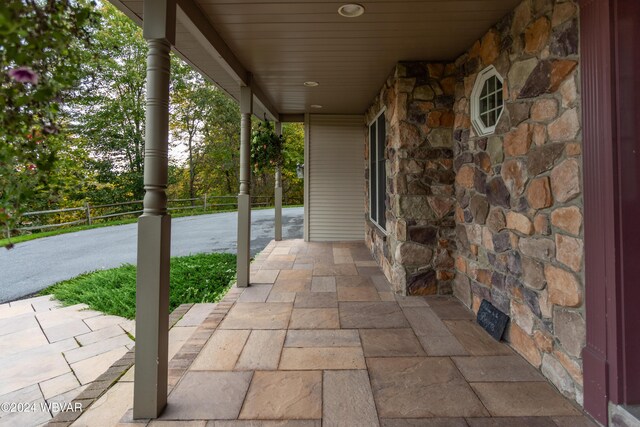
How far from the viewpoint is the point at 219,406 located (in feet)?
5.52

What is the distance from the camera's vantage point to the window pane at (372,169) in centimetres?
507

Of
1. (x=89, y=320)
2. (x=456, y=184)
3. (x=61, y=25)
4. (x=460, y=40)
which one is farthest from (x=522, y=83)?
(x=89, y=320)

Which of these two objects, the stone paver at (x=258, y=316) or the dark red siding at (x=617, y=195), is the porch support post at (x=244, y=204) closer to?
the stone paver at (x=258, y=316)

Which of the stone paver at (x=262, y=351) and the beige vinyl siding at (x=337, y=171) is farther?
the beige vinyl siding at (x=337, y=171)

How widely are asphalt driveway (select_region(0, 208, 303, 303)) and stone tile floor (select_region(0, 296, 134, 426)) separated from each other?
113cm

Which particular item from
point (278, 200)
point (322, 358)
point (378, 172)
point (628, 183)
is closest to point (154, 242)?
point (322, 358)

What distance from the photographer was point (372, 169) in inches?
210

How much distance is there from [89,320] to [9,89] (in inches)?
114

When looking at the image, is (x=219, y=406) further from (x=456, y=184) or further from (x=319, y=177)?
(x=319, y=177)

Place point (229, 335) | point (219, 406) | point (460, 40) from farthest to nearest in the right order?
point (460, 40) → point (229, 335) → point (219, 406)

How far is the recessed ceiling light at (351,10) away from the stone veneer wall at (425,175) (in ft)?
3.37

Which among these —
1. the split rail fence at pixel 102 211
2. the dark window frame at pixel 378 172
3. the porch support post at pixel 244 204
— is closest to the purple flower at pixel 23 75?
the porch support post at pixel 244 204

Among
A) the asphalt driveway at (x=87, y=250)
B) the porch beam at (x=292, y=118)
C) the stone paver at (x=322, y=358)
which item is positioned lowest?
the stone paver at (x=322, y=358)

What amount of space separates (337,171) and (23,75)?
5.44 metres
